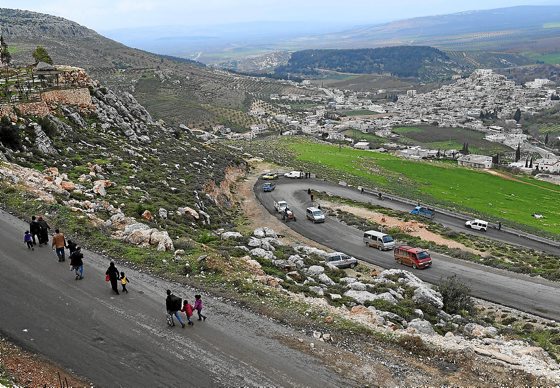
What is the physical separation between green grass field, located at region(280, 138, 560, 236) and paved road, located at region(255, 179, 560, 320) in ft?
61.5

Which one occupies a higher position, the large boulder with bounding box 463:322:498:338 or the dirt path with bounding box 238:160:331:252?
the large boulder with bounding box 463:322:498:338

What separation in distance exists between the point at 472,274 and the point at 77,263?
2440 cm

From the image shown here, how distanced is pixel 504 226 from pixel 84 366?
47.4m

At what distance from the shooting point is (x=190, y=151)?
5941 cm

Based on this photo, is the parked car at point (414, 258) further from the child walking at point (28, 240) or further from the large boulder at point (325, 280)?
the child walking at point (28, 240)

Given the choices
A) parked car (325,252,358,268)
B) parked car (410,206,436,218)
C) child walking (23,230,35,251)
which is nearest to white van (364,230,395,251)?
parked car (325,252,358,268)

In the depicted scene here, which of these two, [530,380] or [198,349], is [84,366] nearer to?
[198,349]

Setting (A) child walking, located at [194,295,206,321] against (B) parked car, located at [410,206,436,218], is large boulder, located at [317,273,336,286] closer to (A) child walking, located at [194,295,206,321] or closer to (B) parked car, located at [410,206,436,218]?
(A) child walking, located at [194,295,206,321]

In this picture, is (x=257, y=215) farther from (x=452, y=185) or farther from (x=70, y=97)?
(x=452, y=185)

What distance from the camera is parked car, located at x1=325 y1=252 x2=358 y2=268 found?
3046 cm

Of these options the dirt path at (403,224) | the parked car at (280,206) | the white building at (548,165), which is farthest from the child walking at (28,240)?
the white building at (548,165)

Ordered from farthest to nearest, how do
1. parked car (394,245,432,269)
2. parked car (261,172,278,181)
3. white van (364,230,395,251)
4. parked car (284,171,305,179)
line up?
parked car (284,171,305,179) → parked car (261,172,278,181) → white van (364,230,395,251) → parked car (394,245,432,269)

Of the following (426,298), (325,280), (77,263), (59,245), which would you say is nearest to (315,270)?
(325,280)

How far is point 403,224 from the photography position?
152ft
